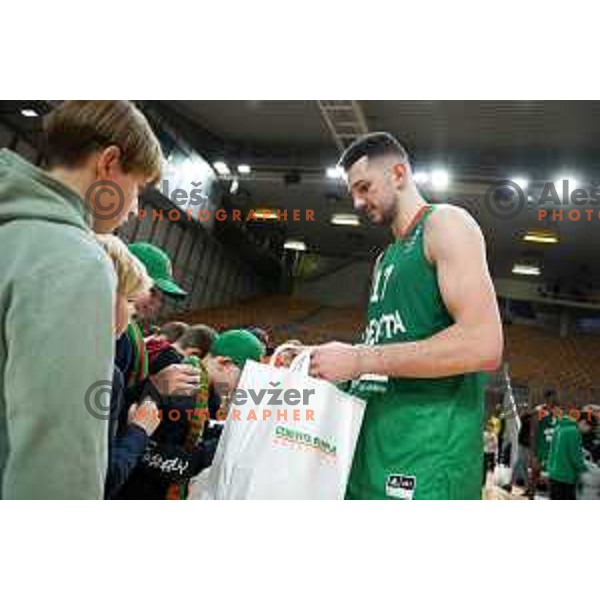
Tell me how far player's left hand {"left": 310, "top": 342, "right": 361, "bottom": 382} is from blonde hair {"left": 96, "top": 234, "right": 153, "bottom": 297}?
0.36m

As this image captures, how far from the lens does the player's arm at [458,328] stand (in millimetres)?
890

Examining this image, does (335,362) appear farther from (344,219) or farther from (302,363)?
(344,219)

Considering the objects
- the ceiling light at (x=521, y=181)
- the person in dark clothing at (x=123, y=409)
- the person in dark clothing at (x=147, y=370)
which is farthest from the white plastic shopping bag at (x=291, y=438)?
the ceiling light at (x=521, y=181)

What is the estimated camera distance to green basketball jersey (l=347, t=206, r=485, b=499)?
908mm

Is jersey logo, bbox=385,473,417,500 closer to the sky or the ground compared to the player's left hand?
closer to the ground

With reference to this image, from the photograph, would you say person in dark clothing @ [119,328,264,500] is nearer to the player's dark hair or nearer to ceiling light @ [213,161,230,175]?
the player's dark hair

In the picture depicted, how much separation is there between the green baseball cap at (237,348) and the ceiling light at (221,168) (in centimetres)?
576

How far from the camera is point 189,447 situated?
1404 mm

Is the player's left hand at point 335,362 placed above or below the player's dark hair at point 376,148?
below

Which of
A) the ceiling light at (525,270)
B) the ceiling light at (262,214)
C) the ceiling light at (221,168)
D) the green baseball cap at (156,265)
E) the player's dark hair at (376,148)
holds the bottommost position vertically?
the green baseball cap at (156,265)

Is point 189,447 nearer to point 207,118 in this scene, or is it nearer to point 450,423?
point 450,423

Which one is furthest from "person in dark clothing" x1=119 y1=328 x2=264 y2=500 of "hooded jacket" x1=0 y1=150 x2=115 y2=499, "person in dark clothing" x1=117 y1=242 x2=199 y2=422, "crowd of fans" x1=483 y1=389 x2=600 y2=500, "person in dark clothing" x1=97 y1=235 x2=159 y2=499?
"crowd of fans" x1=483 y1=389 x2=600 y2=500

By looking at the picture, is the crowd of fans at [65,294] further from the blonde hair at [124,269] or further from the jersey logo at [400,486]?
the jersey logo at [400,486]

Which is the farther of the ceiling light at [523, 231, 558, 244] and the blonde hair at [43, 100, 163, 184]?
the ceiling light at [523, 231, 558, 244]
